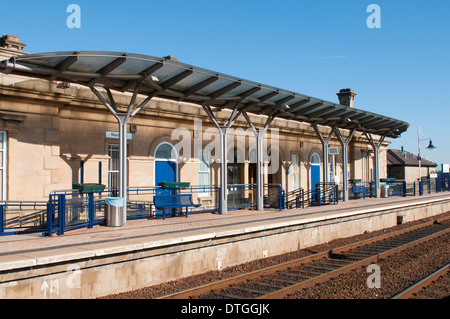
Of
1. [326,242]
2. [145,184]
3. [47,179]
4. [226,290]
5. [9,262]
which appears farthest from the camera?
[145,184]

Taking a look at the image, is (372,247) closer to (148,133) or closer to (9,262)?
(148,133)

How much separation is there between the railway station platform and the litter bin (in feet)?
0.92

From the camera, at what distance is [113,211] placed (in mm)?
10688

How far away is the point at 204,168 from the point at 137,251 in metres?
9.89

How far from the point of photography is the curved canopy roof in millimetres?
9422

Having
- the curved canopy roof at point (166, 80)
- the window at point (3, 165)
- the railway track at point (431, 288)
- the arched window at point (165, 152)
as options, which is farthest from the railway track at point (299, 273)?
the arched window at point (165, 152)

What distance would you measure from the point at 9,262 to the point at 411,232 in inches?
554

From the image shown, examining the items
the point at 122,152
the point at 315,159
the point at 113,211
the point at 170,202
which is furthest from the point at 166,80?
the point at 315,159

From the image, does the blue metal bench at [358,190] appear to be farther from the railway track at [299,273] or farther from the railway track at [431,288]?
the railway track at [431,288]

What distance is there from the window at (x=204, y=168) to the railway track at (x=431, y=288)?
9.85 meters

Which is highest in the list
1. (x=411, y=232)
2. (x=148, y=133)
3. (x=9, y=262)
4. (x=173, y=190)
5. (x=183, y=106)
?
(x=183, y=106)

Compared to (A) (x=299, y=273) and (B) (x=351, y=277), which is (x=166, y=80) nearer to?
(A) (x=299, y=273)

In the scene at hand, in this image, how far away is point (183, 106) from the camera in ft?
53.1
